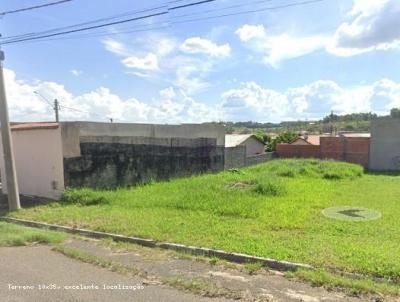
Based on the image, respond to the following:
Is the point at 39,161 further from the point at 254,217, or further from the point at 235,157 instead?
the point at 235,157

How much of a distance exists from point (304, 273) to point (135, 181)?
946 cm

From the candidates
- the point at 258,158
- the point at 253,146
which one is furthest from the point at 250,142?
the point at 258,158

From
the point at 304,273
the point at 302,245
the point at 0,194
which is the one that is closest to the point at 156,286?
the point at 304,273

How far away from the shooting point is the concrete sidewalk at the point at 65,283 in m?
4.50

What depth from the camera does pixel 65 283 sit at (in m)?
4.95

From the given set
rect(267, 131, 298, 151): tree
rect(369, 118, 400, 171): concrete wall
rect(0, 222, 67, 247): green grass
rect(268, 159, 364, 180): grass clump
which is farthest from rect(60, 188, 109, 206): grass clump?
rect(267, 131, 298, 151): tree

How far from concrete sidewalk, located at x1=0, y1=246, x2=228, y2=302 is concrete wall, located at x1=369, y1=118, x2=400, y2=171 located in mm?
22099

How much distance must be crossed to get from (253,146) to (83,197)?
89.0ft

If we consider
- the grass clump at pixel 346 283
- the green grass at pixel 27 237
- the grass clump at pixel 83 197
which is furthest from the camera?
the grass clump at pixel 83 197

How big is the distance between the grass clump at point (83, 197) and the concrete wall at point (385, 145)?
18.7m

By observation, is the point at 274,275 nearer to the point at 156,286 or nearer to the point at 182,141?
the point at 156,286

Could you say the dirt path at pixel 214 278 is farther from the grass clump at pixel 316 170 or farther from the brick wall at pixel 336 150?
the brick wall at pixel 336 150

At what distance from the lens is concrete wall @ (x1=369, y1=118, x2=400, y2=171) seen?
23.4 meters

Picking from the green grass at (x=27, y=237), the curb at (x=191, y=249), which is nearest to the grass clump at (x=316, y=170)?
the curb at (x=191, y=249)
